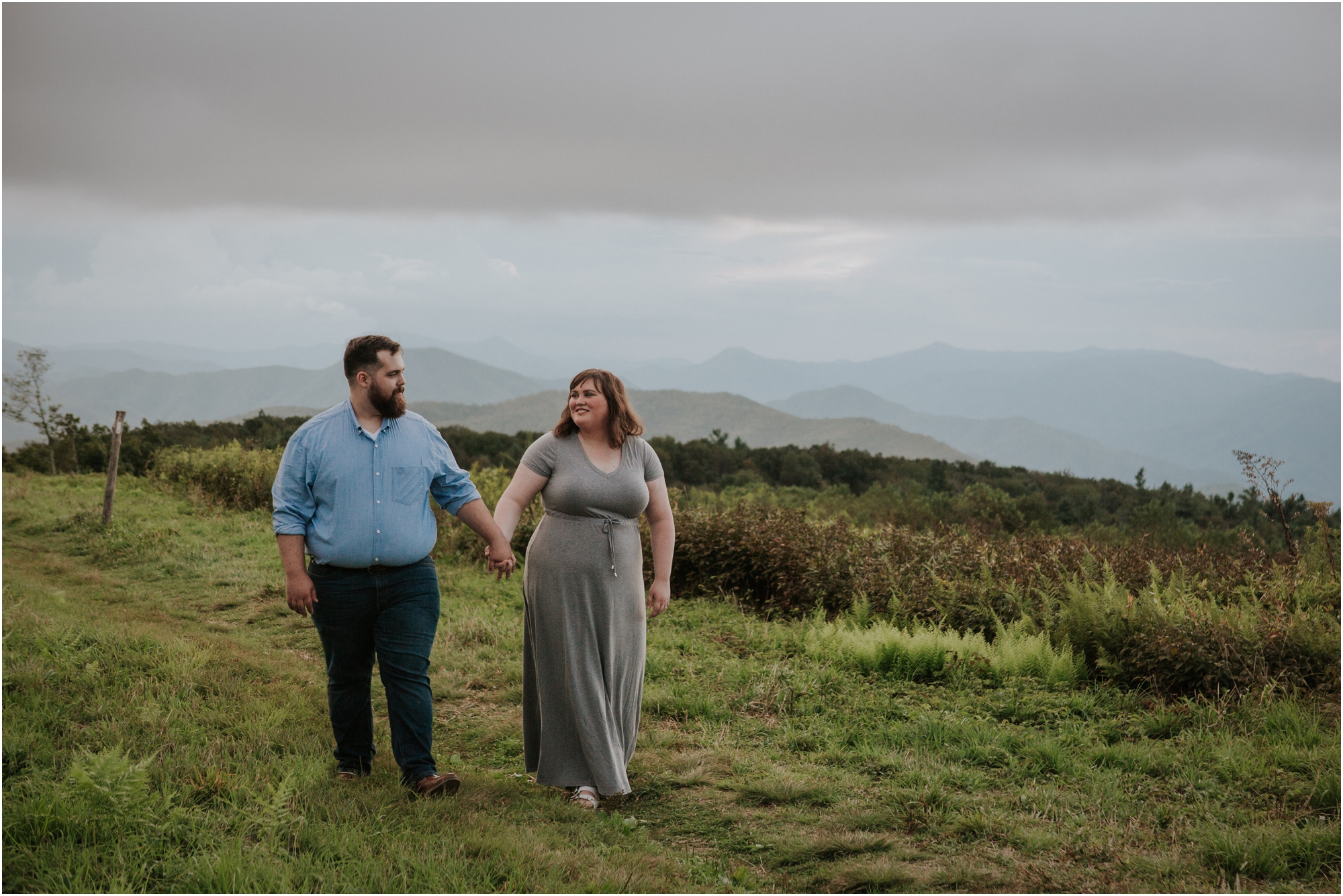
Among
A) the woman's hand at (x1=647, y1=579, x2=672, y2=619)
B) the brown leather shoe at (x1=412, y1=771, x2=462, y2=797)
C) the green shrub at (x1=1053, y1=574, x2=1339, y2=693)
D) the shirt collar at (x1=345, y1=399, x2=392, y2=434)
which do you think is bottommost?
the brown leather shoe at (x1=412, y1=771, x2=462, y2=797)

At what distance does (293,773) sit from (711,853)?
6.54 feet

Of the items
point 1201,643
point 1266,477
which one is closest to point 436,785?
point 1201,643

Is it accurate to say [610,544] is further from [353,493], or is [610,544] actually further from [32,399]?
[32,399]

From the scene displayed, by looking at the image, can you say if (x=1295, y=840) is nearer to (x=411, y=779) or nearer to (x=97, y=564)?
(x=411, y=779)

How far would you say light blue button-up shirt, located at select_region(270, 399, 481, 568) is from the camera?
168 inches

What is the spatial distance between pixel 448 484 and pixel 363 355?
2.59 feet

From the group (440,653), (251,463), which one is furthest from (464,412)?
(440,653)

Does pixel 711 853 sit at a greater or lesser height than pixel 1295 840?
lesser

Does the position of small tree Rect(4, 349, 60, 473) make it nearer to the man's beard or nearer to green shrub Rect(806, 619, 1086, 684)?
green shrub Rect(806, 619, 1086, 684)

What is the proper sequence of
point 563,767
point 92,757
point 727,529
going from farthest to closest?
point 727,529
point 563,767
point 92,757

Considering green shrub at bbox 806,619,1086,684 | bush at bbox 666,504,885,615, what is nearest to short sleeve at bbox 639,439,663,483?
green shrub at bbox 806,619,1086,684

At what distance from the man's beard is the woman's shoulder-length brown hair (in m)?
0.81

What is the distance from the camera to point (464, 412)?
601 ft

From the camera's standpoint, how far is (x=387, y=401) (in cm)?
442
